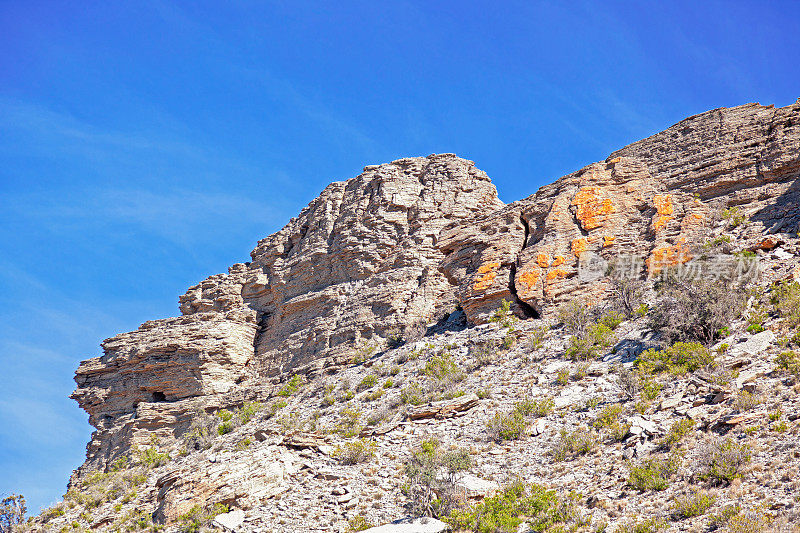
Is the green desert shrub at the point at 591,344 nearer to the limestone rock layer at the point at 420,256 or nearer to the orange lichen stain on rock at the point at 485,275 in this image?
the limestone rock layer at the point at 420,256

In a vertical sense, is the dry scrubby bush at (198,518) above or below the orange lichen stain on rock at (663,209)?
below

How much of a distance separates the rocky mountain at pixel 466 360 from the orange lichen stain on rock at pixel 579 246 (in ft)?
0.75

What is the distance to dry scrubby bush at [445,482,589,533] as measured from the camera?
18.9 metres

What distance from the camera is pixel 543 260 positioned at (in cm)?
3834

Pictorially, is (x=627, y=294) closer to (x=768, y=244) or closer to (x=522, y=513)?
(x=768, y=244)

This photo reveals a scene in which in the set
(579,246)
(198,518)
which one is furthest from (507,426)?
(579,246)

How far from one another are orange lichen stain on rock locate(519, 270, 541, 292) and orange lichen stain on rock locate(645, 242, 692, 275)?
5.69 meters

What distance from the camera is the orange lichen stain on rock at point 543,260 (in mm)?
38188

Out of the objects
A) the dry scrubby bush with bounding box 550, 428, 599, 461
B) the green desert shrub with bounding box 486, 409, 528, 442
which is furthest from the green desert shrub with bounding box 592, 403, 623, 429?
the green desert shrub with bounding box 486, 409, 528, 442

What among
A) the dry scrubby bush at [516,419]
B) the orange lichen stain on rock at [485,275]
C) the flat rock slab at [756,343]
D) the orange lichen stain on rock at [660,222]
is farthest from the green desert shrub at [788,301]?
the orange lichen stain on rock at [485,275]

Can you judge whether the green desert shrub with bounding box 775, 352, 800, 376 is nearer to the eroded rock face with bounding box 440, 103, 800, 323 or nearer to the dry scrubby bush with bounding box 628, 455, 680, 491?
the dry scrubby bush with bounding box 628, 455, 680, 491

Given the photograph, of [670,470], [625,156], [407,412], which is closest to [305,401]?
[407,412]

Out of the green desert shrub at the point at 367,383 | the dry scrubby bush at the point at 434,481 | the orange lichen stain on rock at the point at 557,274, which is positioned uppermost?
the orange lichen stain on rock at the point at 557,274

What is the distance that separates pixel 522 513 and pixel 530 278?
19400 mm
